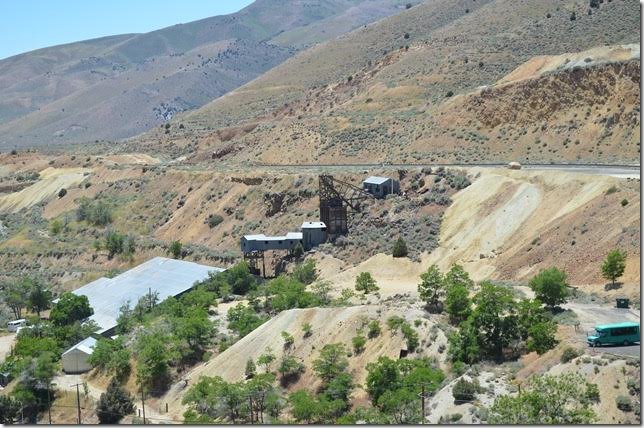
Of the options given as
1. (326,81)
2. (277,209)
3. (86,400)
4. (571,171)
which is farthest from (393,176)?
(326,81)

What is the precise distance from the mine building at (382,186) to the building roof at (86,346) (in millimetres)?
26920

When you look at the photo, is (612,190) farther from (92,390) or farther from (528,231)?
(92,390)

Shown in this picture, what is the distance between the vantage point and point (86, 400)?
45.4m

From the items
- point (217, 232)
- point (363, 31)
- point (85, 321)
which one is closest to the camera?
point (85, 321)

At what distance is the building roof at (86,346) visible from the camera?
50.1 metres

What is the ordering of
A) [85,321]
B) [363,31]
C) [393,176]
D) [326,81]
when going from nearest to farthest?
1. [85,321]
2. [393,176]
3. [326,81]
4. [363,31]

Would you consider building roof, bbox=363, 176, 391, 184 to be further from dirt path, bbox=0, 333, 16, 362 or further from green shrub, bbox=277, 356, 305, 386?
green shrub, bbox=277, 356, 305, 386

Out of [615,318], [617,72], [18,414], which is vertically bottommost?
[18,414]

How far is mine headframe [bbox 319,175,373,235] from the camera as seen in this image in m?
69.4

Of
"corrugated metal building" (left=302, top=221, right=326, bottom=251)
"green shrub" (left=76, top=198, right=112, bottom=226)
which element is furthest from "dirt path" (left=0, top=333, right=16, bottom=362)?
"green shrub" (left=76, top=198, right=112, bottom=226)

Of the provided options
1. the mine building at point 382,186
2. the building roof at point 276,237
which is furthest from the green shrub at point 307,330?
the mine building at point 382,186

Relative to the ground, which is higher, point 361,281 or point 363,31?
point 363,31

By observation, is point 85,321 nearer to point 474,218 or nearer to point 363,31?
point 474,218

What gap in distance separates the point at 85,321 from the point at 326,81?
3762 inches
